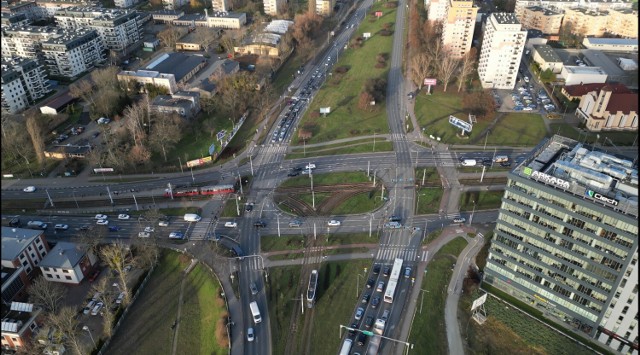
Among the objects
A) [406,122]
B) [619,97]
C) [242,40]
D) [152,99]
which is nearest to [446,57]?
[406,122]

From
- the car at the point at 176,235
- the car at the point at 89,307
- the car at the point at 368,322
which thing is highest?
the car at the point at 368,322

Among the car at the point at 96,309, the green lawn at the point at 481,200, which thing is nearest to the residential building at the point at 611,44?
the green lawn at the point at 481,200

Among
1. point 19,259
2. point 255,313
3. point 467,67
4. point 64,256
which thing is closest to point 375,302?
point 255,313

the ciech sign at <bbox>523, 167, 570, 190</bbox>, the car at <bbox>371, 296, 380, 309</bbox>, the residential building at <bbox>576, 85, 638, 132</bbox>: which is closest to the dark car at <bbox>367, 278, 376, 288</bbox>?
the car at <bbox>371, 296, 380, 309</bbox>

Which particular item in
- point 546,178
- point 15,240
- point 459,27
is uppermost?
point 546,178

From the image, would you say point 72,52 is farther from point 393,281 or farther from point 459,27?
point 393,281

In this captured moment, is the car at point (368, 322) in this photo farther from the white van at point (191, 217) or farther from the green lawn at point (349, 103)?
the green lawn at point (349, 103)
